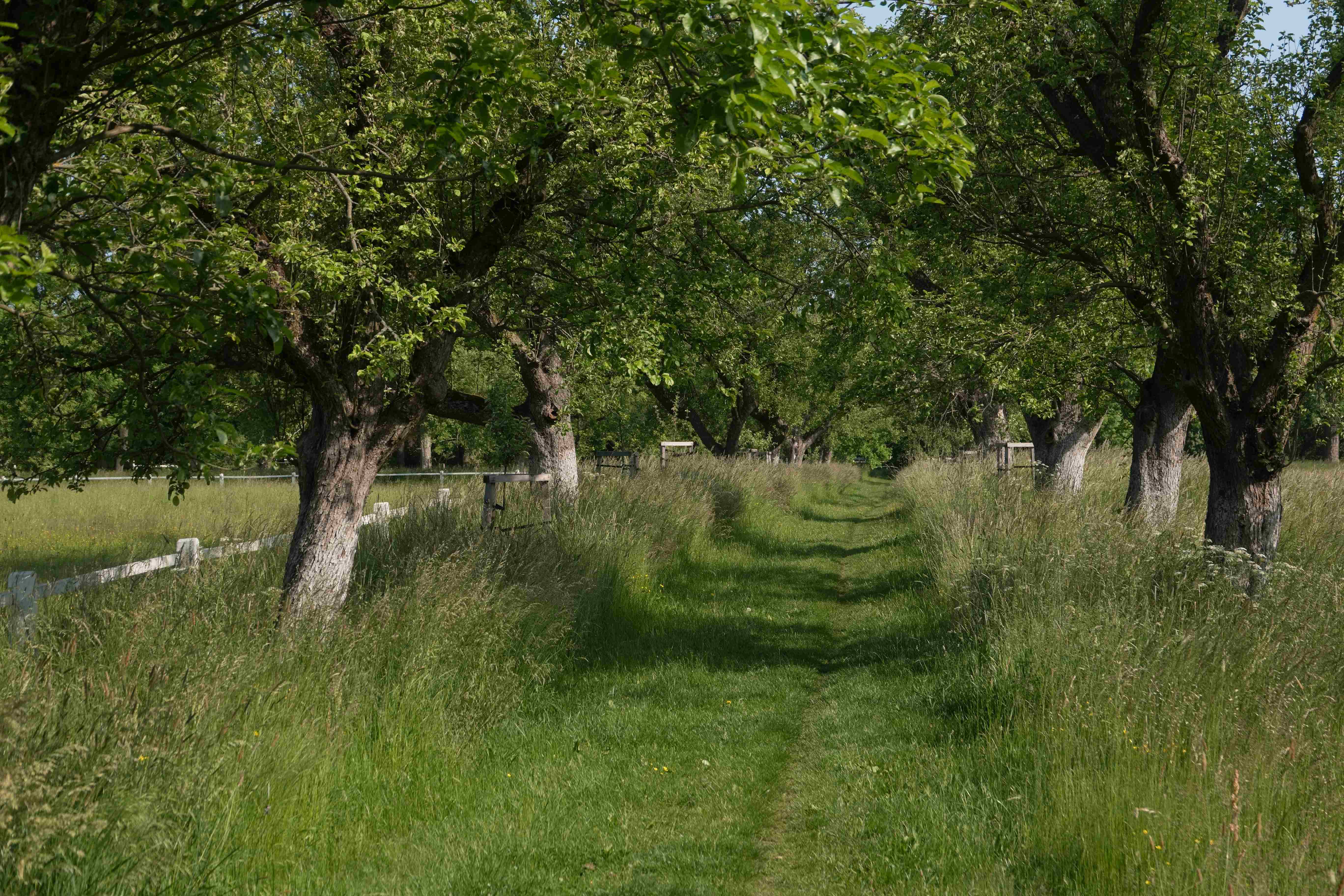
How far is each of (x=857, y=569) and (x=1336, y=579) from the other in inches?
331

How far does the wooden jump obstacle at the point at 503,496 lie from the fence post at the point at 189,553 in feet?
10.9

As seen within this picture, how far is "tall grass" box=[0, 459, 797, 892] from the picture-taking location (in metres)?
3.91

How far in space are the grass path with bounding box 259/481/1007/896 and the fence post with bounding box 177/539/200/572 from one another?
3.86 meters

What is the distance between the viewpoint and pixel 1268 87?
9.38 m

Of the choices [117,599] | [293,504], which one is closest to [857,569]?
[117,599]

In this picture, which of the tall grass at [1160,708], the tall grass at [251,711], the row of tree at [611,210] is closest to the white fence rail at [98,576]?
the tall grass at [251,711]

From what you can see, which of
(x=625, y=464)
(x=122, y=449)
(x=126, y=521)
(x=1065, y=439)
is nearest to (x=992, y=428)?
(x=1065, y=439)

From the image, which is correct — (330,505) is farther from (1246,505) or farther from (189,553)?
(1246,505)

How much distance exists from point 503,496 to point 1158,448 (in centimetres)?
1005

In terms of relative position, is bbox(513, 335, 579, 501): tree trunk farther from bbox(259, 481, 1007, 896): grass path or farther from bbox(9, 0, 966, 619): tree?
bbox(259, 481, 1007, 896): grass path

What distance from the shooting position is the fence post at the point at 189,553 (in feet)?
29.5

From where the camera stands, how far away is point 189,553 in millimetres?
9078

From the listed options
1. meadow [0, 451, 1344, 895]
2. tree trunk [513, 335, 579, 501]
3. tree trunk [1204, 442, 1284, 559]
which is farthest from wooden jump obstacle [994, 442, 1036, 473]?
tree trunk [513, 335, 579, 501]

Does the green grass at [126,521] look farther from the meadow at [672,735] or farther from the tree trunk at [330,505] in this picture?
the meadow at [672,735]
